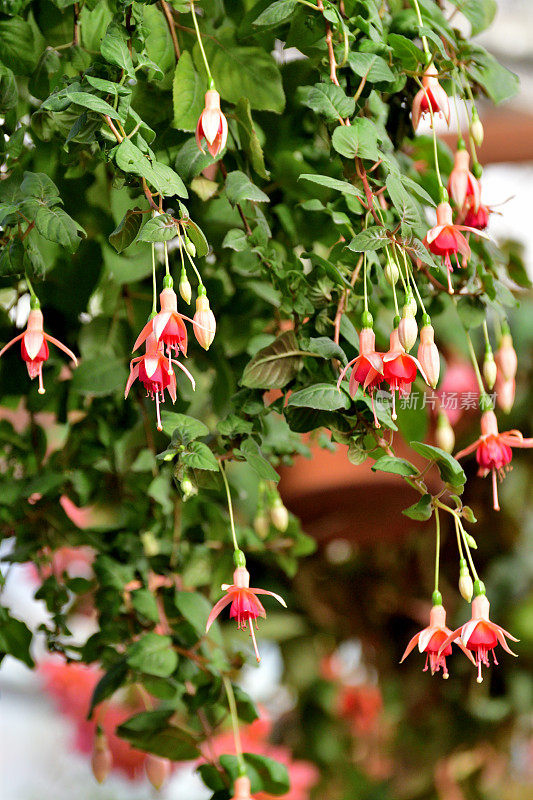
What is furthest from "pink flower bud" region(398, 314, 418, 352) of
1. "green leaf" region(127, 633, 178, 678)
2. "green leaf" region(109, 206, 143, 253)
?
"green leaf" region(127, 633, 178, 678)

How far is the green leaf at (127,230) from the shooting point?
345mm

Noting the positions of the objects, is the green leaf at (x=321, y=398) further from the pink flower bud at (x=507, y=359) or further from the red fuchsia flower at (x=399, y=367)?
the pink flower bud at (x=507, y=359)

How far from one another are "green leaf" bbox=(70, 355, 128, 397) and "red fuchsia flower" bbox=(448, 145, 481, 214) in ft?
0.66

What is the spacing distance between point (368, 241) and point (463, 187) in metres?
0.13

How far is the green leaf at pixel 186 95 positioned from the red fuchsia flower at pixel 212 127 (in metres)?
0.05

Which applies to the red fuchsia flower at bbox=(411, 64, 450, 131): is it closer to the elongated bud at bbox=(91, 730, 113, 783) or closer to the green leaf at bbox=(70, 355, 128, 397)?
the green leaf at bbox=(70, 355, 128, 397)

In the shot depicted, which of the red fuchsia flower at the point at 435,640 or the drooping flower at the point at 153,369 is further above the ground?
the drooping flower at the point at 153,369

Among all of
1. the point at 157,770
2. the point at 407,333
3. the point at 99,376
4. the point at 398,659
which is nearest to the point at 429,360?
the point at 407,333

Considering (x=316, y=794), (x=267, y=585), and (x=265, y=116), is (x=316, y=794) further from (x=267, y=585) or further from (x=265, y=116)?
(x=265, y=116)

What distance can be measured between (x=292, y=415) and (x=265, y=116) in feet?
0.68

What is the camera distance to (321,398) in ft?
1.21

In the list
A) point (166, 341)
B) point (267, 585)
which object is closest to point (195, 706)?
point (166, 341)

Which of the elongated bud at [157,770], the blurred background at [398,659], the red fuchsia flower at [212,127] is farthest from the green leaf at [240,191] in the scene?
the blurred background at [398,659]

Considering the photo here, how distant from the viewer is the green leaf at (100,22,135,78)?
35cm
